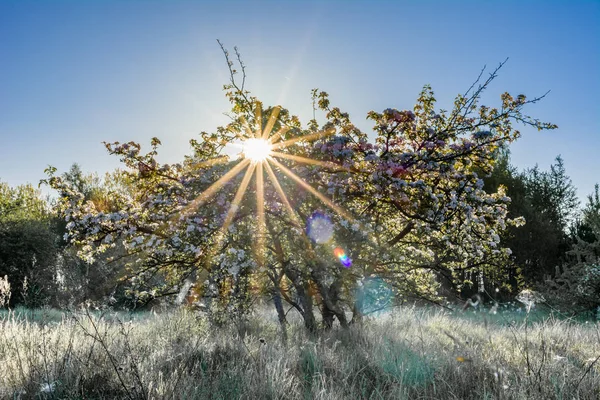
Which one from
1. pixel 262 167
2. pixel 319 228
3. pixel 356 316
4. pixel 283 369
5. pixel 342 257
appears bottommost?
pixel 356 316

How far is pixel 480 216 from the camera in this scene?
5398 millimetres

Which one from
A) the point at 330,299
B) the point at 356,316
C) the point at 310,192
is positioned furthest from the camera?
the point at 356,316

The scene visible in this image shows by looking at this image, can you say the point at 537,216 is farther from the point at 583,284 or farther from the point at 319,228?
the point at 319,228

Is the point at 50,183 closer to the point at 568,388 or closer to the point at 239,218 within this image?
the point at 239,218

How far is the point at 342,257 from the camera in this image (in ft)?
18.2

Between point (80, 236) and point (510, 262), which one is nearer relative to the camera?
point (80, 236)

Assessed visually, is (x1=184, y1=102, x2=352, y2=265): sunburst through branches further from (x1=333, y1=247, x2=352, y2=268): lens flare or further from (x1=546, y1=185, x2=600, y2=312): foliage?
(x1=546, y1=185, x2=600, y2=312): foliage

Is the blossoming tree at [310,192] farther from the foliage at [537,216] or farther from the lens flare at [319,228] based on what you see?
the foliage at [537,216]

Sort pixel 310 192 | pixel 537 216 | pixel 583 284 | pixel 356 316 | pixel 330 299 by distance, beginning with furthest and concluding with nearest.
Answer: pixel 537 216 < pixel 583 284 < pixel 356 316 < pixel 330 299 < pixel 310 192

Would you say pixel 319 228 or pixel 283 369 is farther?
pixel 319 228

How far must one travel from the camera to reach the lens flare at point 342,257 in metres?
5.43

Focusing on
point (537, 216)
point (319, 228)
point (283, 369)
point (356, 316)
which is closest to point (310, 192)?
point (319, 228)

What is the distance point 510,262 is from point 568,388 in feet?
11.7

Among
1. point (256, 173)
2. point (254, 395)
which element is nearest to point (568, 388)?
point (254, 395)
